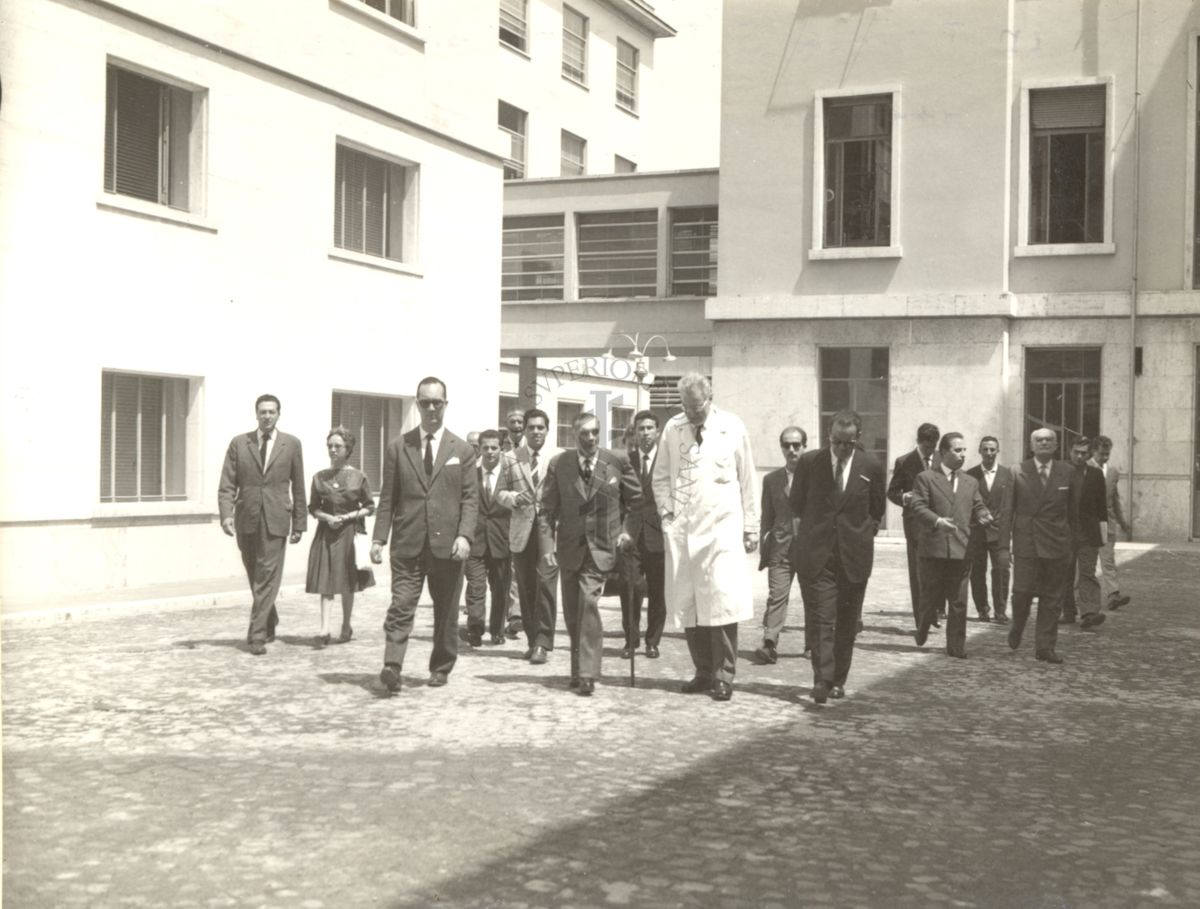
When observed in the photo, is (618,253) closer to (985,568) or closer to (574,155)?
(574,155)

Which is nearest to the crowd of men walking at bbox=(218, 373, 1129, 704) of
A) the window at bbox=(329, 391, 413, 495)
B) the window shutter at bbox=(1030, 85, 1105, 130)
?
the window at bbox=(329, 391, 413, 495)

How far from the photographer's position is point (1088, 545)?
13531 millimetres

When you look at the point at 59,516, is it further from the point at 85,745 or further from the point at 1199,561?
the point at 1199,561

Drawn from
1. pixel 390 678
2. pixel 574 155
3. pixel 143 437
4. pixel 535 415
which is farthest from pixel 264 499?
pixel 574 155

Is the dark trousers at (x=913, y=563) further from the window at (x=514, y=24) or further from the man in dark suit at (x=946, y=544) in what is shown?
the window at (x=514, y=24)

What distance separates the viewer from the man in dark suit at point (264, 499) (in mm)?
11266

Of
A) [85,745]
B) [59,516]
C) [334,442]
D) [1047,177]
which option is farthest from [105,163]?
[1047,177]

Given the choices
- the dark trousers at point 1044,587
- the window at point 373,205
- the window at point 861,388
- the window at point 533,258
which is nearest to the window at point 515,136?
the window at point 533,258

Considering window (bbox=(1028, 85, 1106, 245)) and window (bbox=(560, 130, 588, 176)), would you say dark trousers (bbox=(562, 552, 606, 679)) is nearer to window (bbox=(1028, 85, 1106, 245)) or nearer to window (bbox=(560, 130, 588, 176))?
window (bbox=(1028, 85, 1106, 245))

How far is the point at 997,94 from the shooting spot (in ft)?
85.5

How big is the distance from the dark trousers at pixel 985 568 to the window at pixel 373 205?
960cm

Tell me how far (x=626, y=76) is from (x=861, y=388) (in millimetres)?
18963

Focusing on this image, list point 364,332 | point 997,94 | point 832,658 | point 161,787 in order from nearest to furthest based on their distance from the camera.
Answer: point 161,787 → point 832,658 → point 364,332 → point 997,94

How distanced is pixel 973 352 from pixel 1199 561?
605 centimetres
